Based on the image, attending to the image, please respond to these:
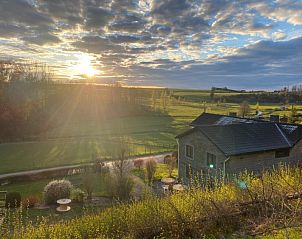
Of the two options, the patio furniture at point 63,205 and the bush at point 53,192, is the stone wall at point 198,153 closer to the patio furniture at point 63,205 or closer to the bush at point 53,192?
the patio furniture at point 63,205

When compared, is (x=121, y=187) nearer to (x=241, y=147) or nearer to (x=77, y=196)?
(x=77, y=196)

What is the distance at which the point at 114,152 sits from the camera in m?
47.6

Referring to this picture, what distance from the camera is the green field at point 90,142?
44.6 metres

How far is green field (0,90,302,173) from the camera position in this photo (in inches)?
1754

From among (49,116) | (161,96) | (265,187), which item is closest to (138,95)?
(161,96)

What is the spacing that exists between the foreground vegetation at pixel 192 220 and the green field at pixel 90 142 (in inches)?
1403

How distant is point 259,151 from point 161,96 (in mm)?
97076

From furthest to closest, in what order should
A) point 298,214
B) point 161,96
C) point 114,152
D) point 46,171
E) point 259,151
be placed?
point 161,96 → point 114,152 → point 46,171 → point 259,151 → point 298,214

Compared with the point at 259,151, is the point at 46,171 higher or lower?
lower

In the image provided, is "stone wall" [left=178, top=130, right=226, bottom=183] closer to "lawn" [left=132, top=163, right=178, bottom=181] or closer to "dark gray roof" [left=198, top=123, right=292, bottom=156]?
"dark gray roof" [left=198, top=123, right=292, bottom=156]

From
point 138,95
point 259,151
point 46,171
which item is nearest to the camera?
point 259,151

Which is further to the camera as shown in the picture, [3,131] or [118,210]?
[3,131]

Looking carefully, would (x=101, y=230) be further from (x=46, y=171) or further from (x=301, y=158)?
(x=46, y=171)

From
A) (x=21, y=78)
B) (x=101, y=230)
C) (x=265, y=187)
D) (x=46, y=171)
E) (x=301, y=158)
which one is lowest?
(x=46, y=171)
